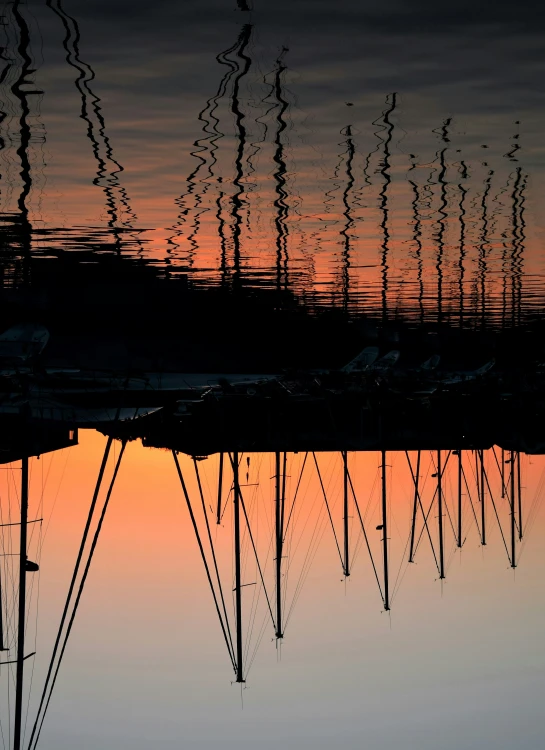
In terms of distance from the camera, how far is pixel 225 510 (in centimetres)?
4244

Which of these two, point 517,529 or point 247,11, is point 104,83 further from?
point 517,529

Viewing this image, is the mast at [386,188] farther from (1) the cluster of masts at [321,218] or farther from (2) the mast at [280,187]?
(2) the mast at [280,187]

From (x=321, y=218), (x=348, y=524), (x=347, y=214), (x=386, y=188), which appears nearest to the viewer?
(x=386, y=188)

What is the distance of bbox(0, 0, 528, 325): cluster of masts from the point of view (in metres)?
21.3

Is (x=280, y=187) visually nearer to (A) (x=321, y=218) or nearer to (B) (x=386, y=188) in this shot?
(B) (x=386, y=188)

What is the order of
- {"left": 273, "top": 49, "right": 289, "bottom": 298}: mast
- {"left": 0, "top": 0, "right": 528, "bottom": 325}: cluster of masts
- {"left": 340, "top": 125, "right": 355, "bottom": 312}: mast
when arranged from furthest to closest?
{"left": 340, "top": 125, "right": 355, "bottom": 312}: mast, {"left": 0, "top": 0, "right": 528, "bottom": 325}: cluster of masts, {"left": 273, "top": 49, "right": 289, "bottom": 298}: mast

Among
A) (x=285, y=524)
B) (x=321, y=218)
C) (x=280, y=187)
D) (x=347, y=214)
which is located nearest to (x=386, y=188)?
(x=280, y=187)

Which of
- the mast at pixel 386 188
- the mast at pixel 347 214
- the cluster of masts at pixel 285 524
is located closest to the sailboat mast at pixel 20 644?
the cluster of masts at pixel 285 524

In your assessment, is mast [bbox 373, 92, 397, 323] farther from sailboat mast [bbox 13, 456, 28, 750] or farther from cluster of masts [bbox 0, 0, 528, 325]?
sailboat mast [bbox 13, 456, 28, 750]

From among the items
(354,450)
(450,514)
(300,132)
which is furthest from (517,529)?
(300,132)

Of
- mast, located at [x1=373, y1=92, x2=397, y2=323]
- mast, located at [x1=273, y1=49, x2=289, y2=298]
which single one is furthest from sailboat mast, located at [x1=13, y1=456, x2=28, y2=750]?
→ mast, located at [x1=373, y1=92, x2=397, y2=323]

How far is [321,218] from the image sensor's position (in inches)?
1331

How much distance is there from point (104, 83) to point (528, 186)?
13.1 metres

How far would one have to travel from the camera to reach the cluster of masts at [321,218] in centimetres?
2130
